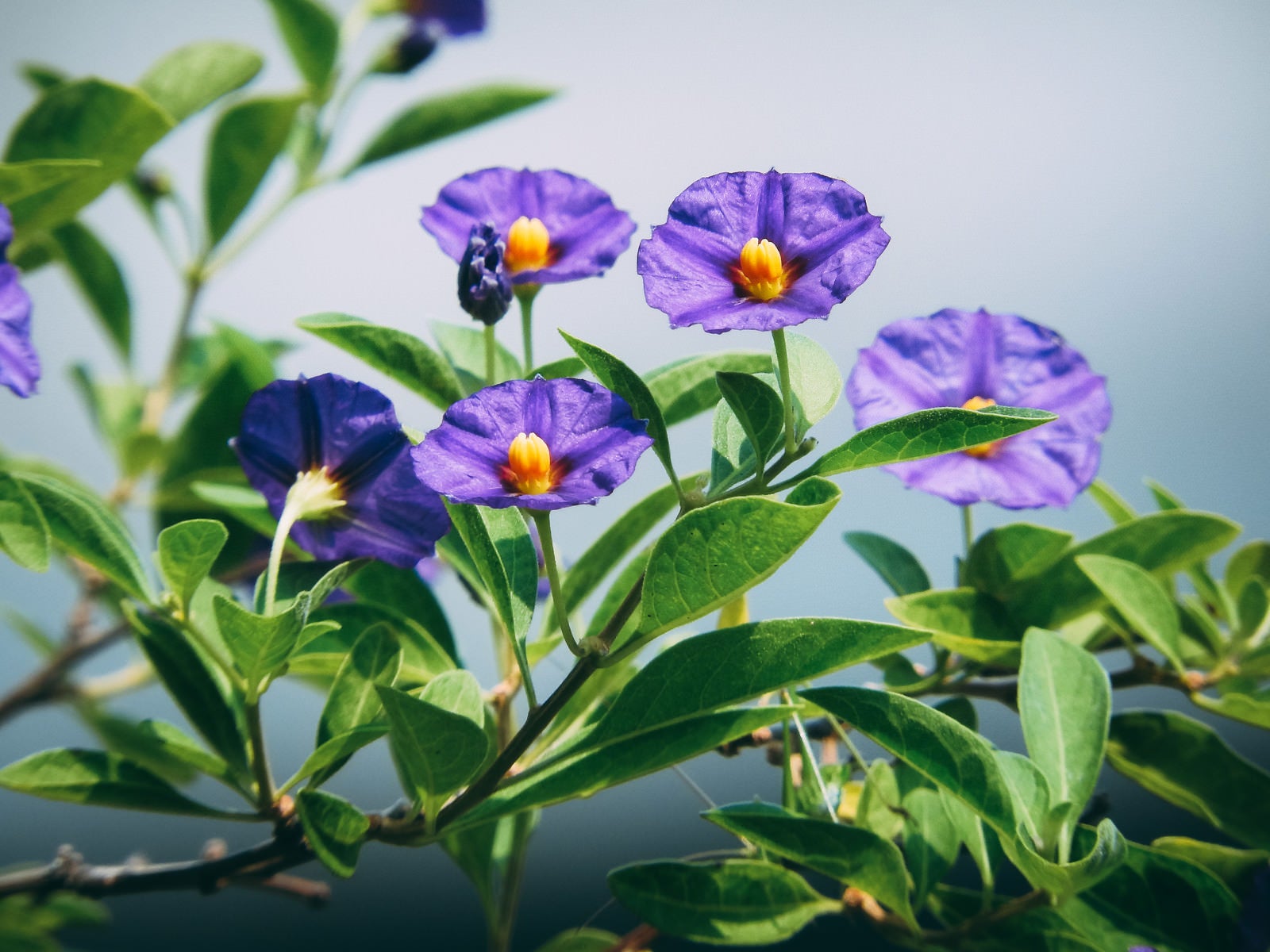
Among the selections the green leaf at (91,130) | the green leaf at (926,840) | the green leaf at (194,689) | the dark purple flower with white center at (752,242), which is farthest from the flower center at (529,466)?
the green leaf at (91,130)

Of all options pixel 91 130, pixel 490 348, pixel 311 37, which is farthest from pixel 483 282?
pixel 311 37

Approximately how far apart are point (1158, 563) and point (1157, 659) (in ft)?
0.66

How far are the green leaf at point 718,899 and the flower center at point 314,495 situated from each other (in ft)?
1.17

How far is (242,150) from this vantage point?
1.32m

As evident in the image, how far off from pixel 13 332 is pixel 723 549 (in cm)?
55

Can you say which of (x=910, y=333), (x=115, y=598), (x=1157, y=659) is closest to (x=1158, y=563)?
(x=1157, y=659)

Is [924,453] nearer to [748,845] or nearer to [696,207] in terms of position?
[696,207]

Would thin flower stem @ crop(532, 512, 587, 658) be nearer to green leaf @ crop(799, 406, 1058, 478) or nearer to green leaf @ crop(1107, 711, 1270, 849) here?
green leaf @ crop(799, 406, 1058, 478)

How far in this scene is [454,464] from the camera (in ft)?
2.08

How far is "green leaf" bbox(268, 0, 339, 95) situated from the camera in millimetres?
1421

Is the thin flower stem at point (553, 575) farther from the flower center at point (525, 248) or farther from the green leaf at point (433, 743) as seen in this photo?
the flower center at point (525, 248)

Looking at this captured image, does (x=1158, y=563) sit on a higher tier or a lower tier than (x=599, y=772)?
lower

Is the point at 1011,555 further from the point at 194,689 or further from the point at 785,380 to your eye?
the point at 194,689

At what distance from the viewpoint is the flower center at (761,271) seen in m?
0.69
